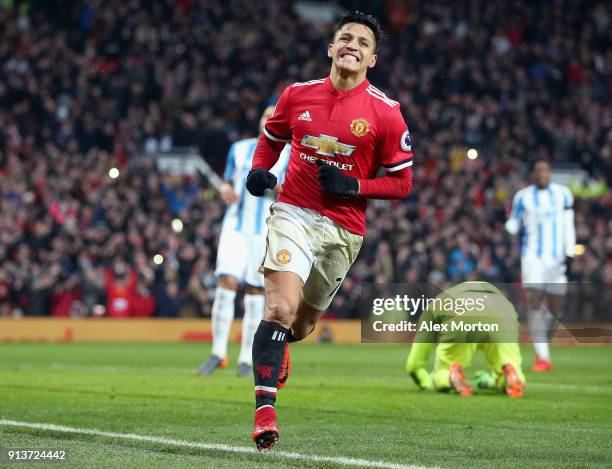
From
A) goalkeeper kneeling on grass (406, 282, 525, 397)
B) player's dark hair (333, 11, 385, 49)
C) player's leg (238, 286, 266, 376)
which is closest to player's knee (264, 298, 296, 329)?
player's dark hair (333, 11, 385, 49)

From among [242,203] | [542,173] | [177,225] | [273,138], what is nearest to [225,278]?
[242,203]

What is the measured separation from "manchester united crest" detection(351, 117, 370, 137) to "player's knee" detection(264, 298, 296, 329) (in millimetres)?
1066

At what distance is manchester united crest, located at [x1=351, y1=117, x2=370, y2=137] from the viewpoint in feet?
20.8

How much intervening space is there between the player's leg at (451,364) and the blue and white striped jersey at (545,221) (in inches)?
201

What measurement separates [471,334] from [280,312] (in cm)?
397

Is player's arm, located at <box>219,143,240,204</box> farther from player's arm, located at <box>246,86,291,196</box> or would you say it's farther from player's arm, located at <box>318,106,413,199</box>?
player's arm, located at <box>318,106,413,199</box>

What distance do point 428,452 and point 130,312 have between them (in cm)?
1557

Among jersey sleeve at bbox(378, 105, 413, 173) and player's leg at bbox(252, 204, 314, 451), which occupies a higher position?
jersey sleeve at bbox(378, 105, 413, 173)

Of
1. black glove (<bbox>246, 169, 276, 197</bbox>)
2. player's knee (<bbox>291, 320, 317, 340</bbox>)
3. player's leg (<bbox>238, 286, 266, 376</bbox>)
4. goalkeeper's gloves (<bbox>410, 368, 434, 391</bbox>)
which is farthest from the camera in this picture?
player's leg (<bbox>238, 286, 266, 376</bbox>)

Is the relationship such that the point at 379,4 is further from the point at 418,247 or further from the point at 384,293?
the point at 384,293

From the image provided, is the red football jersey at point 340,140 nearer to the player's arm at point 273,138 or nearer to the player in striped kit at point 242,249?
Answer: the player's arm at point 273,138

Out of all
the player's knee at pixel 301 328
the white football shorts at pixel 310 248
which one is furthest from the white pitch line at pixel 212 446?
the player's knee at pixel 301 328

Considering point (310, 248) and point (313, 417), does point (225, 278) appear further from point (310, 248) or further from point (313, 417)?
point (310, 248)

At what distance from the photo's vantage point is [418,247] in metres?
22.6
